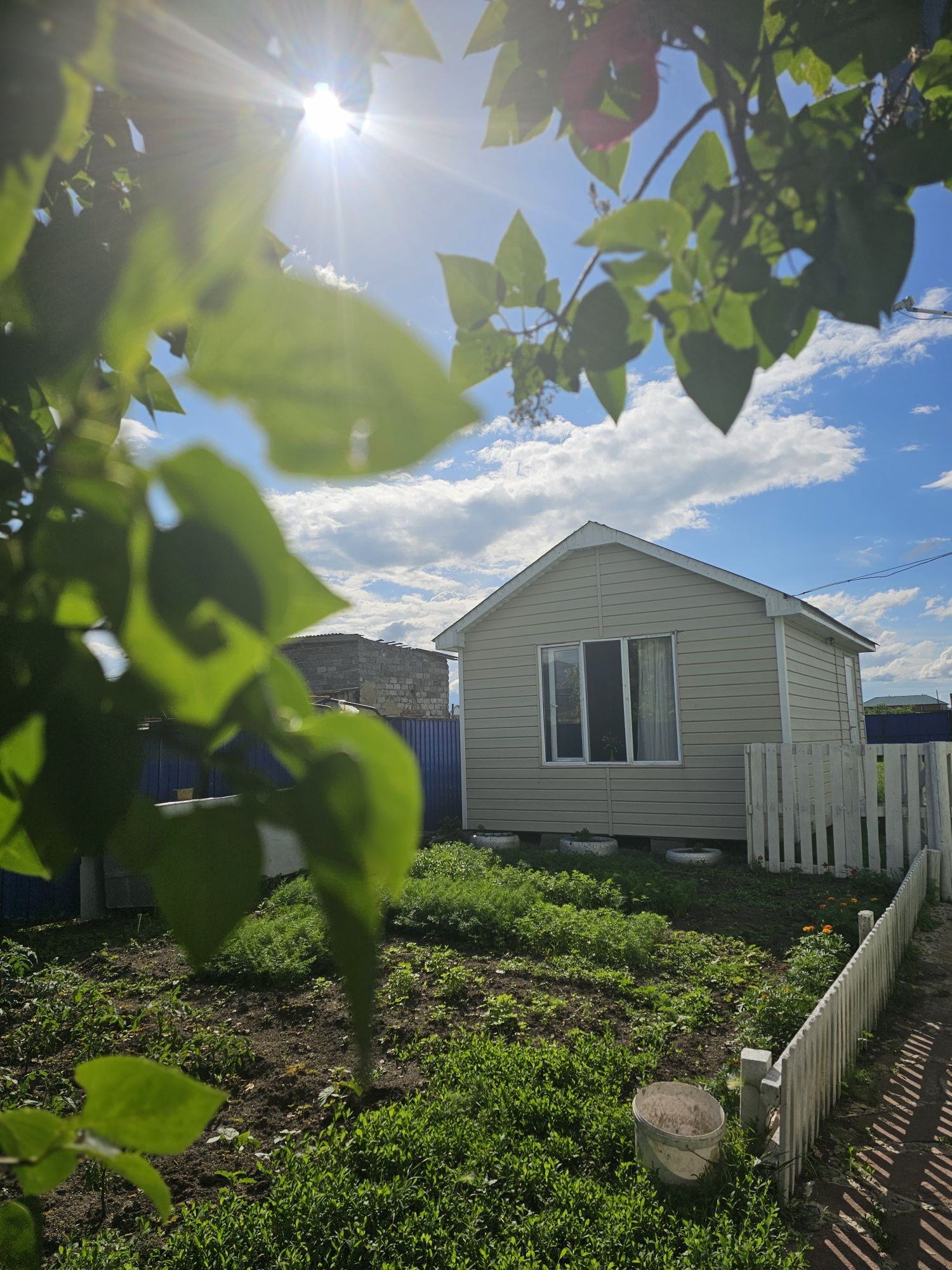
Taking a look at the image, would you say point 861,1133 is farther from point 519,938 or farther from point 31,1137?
point 31,1137

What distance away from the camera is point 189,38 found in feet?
1.20

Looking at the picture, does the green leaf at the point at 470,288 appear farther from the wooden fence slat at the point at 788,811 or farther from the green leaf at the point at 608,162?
the wooden fence slat at the point at 788,811

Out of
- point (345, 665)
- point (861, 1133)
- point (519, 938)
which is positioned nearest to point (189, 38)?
point (861, 1133)

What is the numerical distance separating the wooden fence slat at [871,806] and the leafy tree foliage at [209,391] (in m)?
9.12

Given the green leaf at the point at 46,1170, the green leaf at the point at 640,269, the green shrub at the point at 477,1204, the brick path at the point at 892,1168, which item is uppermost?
the green leaf at the point at 640,269

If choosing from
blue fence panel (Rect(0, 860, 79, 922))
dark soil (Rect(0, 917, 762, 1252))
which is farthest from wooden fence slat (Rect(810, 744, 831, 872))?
blue fence panel (Rect(0, 860, 79, 922))

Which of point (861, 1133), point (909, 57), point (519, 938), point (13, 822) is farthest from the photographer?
point (519, 938)

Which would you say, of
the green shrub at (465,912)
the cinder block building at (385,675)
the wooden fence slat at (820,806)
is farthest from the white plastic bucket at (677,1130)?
the cinder block building at (385,675)

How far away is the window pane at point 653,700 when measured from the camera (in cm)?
1048

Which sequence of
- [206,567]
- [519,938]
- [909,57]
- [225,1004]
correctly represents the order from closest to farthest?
[206,567] → [909,57] → [225,1004] → [519,938]

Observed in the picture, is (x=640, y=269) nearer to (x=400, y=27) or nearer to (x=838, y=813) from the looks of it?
(x=400, y=27)

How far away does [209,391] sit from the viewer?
0.32 m

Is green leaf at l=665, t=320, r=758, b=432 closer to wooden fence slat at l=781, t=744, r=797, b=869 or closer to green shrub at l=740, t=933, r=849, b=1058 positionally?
green shrub at l=740, t=933, r=849, b=1058

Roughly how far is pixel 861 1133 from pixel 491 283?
4.66 m
